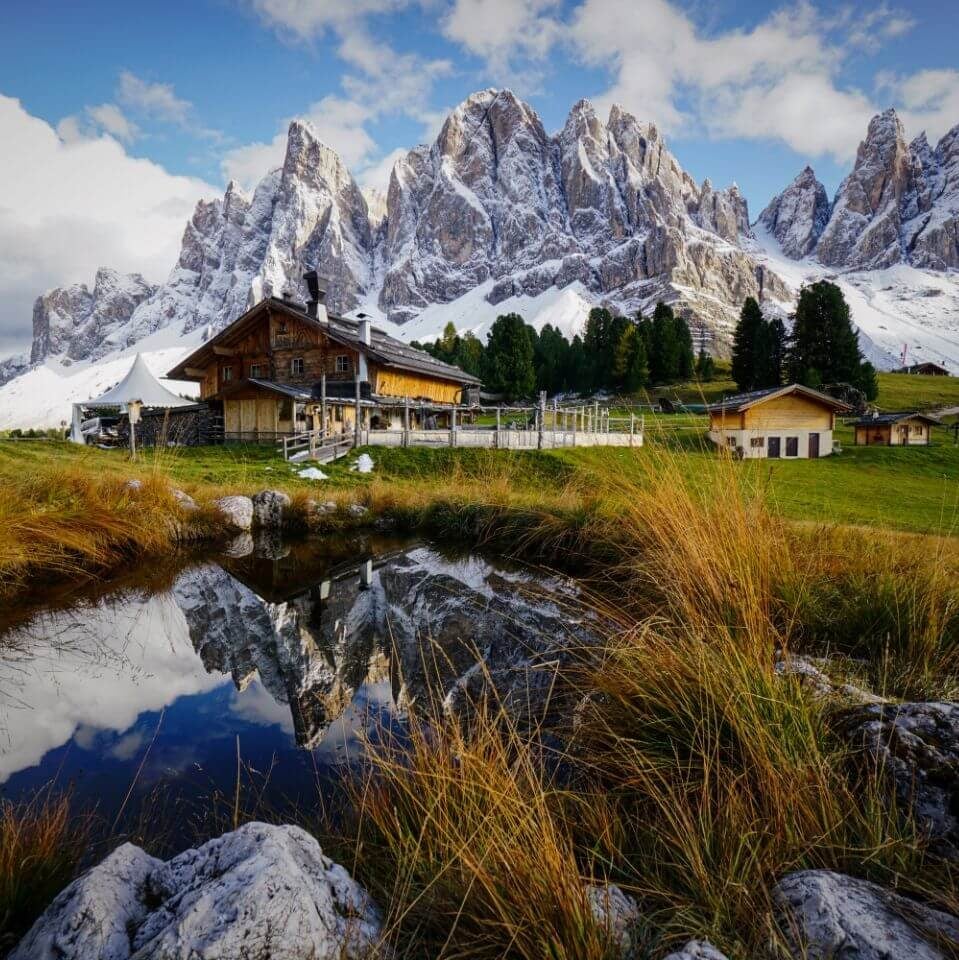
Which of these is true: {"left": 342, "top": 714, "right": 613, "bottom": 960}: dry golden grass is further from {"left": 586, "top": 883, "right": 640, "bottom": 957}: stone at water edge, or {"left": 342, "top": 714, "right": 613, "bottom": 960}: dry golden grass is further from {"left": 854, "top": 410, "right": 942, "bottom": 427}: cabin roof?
{"left": 854, "top": 410, "right": 942, "bottom": 427}: cabin roof

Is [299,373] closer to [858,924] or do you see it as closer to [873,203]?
[858,924]

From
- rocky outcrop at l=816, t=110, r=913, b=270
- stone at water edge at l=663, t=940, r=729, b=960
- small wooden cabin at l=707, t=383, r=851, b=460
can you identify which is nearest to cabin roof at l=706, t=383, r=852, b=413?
small wooden cabin at l=707, t=383, r=851, b=460

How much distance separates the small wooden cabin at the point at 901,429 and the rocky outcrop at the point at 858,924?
97.5ft

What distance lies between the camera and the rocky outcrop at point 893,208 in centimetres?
15662

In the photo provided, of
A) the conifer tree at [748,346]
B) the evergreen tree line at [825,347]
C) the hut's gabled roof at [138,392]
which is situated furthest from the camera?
the conifer tree at [748,346]

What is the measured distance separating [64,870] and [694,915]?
236 centimetres

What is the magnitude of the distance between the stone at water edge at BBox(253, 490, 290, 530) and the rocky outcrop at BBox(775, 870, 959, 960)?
993 centimetres

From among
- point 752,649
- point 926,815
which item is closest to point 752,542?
point 752,649

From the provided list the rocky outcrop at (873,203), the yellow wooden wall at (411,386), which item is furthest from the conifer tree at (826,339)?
the rocky outcrop at (873,203)

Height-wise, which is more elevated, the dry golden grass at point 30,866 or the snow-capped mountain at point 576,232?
the snow-capped mountain at point 576,232

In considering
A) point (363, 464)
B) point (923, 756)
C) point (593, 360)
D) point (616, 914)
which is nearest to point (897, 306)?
point (593, 360)

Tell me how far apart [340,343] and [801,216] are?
749 feet

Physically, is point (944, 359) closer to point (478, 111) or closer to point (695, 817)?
point (695, 817)

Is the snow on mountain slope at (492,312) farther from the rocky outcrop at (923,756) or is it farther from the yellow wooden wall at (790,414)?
the rocky outcrop at (923,756)
